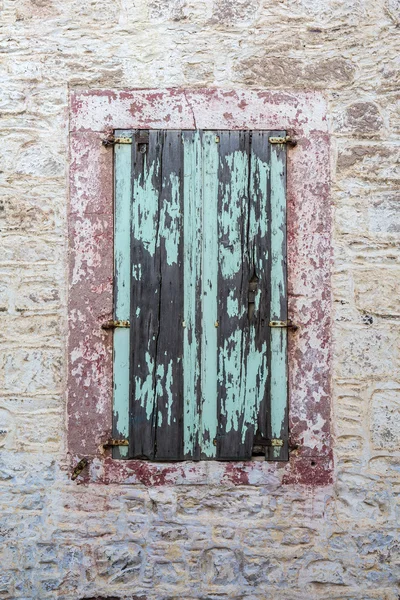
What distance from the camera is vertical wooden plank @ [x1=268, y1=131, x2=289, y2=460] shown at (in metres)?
3.58

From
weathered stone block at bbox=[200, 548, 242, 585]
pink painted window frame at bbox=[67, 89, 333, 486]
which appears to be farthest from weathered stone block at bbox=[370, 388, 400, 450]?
weathered stone block at bbox=[200, 548, 242, 585]

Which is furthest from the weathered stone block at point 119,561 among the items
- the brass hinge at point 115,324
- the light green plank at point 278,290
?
the brass hinge at point 115,324

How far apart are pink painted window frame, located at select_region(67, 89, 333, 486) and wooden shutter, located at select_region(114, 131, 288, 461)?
65mm

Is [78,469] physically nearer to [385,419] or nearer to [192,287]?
[192,287]

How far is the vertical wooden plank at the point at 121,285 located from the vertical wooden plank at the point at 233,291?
50cm

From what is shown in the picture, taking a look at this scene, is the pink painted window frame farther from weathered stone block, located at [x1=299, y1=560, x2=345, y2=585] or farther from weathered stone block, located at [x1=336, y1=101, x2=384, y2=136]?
weathered stone block, located at [x1=299, y1=560, x2=345, y2=585]

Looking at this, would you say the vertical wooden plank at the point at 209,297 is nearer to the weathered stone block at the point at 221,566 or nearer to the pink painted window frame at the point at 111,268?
the pink painted window frame at the point at 111,268

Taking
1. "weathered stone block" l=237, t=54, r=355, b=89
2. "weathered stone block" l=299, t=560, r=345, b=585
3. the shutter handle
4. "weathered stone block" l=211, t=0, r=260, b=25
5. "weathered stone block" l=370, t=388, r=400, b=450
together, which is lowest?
"weathered stone block" l=299, t=560, r=345, b=585

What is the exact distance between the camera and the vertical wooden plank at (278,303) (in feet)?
11.8

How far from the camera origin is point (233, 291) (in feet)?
11.9

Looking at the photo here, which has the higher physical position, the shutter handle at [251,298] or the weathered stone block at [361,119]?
the weathered stone block at [361,119]

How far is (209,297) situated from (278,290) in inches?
14.7

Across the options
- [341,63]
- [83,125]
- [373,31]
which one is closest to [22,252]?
[83,125]

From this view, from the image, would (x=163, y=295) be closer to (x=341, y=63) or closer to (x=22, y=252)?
(x=22, y=252)
